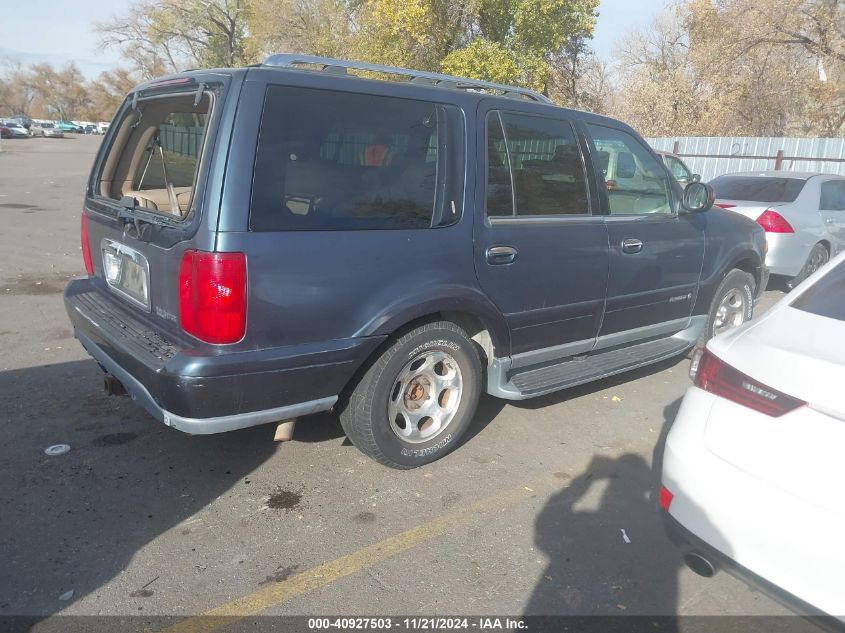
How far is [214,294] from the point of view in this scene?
2865 mm

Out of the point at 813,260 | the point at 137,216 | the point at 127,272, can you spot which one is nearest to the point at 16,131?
the point at 813,260

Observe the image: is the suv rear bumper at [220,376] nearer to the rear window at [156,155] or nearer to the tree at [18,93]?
the rear window at [156,155]

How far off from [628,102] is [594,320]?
26.4m

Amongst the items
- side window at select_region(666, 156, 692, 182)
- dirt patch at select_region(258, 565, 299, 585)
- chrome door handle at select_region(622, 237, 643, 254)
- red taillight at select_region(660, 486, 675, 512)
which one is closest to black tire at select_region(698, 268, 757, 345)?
chrome door handle at select_region(622, 237, 643, 254)

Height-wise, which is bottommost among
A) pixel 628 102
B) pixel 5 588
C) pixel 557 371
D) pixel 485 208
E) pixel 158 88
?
pixel 5 588

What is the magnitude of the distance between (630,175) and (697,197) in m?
0.51

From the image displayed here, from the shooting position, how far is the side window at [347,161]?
3002 millimetres

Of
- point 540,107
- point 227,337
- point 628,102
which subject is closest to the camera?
point 227,337

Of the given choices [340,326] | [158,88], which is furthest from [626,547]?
[158,88]

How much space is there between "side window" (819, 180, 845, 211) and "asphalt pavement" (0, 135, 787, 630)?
5556mm

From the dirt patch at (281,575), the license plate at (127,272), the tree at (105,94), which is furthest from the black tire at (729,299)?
the tree at (105,94)

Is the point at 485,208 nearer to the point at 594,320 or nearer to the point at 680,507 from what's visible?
the point at 594,320

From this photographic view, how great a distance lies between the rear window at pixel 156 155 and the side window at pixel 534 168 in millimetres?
1605

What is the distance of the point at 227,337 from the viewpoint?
2.93m
